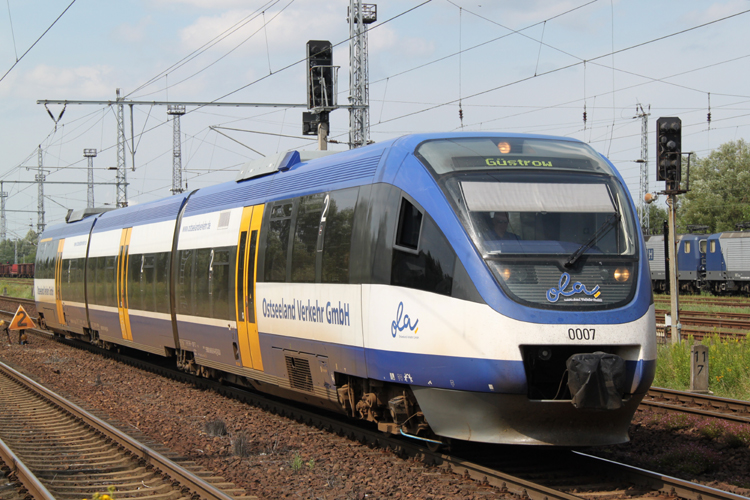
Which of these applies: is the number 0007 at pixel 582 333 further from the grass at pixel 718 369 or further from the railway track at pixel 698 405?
the grass at pixel 718 369

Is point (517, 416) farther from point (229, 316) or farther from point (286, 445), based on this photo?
point (229, 316)

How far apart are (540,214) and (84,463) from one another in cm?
551

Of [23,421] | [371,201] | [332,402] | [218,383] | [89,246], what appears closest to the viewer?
[371,201]

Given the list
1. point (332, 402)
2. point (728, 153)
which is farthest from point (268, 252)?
point (728, 153)

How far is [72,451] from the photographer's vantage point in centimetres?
919

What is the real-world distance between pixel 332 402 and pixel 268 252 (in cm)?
241

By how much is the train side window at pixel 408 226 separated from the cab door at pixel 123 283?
10.8 metres

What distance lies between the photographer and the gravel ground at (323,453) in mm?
7082

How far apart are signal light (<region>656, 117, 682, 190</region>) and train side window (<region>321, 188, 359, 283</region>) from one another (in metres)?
7.46

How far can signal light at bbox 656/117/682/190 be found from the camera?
45.5 ft

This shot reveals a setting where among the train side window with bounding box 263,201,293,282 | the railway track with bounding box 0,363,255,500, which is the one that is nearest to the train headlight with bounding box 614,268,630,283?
the railway track with bounding box 0,363,255,500

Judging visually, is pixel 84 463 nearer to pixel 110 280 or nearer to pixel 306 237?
pixel 306 237

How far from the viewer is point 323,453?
27.8 feet

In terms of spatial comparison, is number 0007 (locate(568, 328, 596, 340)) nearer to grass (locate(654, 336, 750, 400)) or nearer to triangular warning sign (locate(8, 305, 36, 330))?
grass (locate(654, 336, 750, 400))
